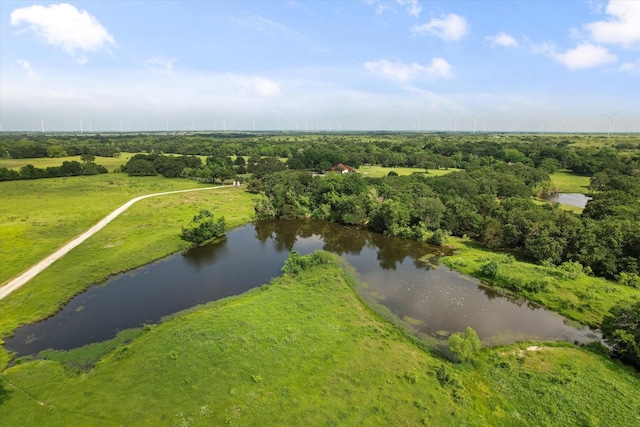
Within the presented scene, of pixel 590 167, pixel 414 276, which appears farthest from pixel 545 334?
pixel 590 167

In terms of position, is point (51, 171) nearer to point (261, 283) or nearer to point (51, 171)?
point (51, 171)

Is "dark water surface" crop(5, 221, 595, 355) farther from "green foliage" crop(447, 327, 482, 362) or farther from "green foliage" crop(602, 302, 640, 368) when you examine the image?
"green foliage" crop(447, 327, 482, 362)

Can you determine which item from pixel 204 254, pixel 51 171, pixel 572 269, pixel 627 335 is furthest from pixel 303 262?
A: pixel 51 171

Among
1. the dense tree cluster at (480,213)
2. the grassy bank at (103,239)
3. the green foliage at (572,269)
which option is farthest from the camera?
the dense tree cluster at (480,213)

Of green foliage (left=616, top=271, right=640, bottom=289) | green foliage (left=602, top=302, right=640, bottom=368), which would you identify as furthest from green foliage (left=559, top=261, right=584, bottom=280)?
green foliage (left=602, top=302, right=640, bottom=368)

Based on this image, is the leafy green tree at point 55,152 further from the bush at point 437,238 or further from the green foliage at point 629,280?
the green foliage at point 629,280

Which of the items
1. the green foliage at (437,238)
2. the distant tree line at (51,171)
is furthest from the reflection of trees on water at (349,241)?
the distant tree line at (51,171)

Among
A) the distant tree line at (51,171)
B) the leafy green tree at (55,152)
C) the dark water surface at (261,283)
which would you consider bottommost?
the dark water surface at (261,283)

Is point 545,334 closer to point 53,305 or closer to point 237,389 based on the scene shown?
point 237,389
